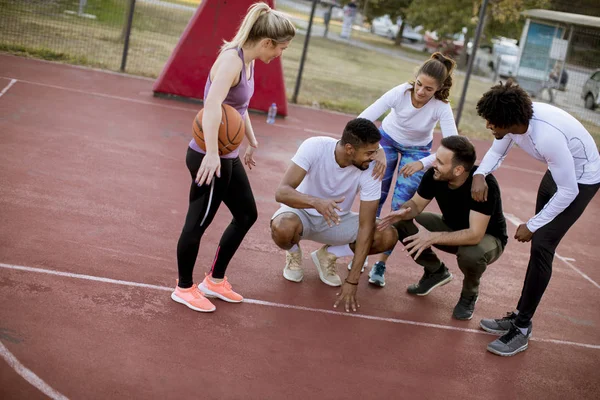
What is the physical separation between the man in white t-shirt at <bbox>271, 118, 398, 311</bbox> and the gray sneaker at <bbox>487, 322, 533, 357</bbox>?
1.10 m

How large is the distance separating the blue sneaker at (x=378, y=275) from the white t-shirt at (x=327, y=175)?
0.88 meters

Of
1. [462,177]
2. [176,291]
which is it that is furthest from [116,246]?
[462,177]

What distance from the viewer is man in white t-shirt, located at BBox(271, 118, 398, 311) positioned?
17.4 ft

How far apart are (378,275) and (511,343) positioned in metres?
1.30

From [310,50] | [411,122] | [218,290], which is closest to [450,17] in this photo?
[310,50]

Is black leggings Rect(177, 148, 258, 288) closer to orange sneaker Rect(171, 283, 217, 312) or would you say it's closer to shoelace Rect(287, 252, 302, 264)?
orange sneaker Rect(171, 283, 217, 312)

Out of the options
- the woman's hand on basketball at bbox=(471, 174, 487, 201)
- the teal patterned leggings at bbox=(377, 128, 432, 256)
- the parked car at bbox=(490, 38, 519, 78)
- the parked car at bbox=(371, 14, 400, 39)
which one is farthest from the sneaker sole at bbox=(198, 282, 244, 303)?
the parked car at bbox=(371, 14, 400, 39)

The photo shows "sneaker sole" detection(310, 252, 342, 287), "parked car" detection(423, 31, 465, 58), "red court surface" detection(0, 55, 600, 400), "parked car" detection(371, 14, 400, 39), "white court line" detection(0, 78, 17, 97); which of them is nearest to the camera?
"red court surface" detection(0, 55, 600, 400)

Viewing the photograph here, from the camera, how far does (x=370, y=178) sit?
556cm

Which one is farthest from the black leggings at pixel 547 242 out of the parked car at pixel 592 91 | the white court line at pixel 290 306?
the parked car at pixel 592 91

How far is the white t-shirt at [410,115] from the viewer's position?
6.05 metres

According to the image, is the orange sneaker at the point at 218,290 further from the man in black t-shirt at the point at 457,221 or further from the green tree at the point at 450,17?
the green tree at the point at 450,17

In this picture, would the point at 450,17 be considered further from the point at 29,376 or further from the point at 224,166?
the point at 29,376

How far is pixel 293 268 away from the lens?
19.5 feet
